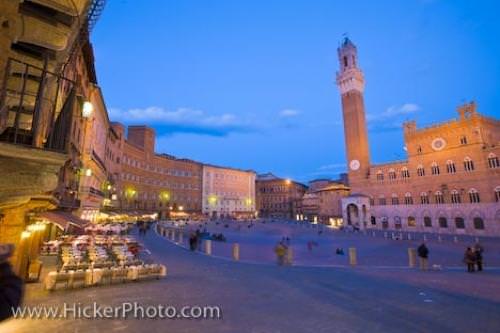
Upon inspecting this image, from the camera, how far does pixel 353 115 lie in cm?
6259

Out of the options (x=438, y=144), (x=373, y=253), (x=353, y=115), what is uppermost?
(x=353, y=115)

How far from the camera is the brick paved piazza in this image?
6098 millimetres

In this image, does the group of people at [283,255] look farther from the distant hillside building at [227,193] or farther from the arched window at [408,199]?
the distant hillside building at [227,193]

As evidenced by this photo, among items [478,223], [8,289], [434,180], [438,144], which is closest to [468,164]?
[434,180]

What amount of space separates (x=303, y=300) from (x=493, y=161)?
46810 mm

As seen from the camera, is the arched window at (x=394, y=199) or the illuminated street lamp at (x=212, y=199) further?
the illuminated street lamp at (x=212, y=199)

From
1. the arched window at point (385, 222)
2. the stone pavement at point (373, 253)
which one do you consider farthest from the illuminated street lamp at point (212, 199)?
the arched window at point (385, 222)

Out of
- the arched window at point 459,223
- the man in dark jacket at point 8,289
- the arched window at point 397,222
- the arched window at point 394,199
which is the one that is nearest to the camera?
the man in dark jacket at point 8,289

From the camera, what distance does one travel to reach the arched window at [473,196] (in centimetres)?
4019

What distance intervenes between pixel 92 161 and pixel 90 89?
7.18m

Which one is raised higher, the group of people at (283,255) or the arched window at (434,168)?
the arched window at (434,168)

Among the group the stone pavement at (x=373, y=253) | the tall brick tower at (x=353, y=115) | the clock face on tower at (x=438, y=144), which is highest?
the tall brick tower at (x=353, y=115)

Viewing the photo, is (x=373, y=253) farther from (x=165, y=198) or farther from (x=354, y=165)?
(x=165, y=198)

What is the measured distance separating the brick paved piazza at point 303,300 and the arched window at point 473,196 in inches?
1487
